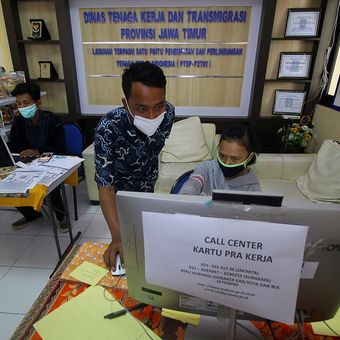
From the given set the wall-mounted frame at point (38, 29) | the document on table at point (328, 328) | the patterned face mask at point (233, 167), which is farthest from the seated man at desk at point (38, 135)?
the document on table at point (328, 328)

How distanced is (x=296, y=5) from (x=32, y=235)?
3.57 metres

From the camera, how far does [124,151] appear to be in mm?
1197

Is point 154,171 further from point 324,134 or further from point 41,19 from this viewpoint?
point 41,19

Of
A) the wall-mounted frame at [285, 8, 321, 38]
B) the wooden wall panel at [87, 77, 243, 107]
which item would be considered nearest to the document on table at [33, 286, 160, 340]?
the wooden wall panel at [87, 77, 243, 107]

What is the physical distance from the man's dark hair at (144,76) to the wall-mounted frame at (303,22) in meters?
2.41

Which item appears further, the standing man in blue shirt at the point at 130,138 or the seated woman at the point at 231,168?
the seated woman at the point at 231,168

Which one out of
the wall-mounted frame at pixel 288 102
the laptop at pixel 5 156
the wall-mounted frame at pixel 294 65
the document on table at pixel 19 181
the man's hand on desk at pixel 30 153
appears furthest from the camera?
the wall-mounted frame at pixel 288 102

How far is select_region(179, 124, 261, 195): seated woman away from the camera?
1.19 metres

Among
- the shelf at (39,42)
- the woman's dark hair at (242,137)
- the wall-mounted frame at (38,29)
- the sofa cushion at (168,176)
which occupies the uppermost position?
the wall-mounted frame at (38,29)

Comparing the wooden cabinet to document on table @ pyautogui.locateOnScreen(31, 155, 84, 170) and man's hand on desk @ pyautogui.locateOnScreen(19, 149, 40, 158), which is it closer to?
man's hand on desk @ pyautogui.locateOnScreen(19, 149, 40, 158)

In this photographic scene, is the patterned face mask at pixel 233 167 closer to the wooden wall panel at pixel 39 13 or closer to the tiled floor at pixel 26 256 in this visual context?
the tiled floor at pixel 26 256

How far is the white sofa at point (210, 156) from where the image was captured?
8.46ft

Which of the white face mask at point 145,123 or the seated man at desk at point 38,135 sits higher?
the white face mask at point 145,123

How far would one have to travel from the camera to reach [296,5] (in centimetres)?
272
